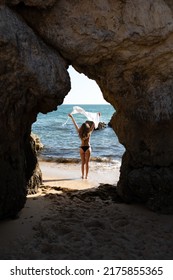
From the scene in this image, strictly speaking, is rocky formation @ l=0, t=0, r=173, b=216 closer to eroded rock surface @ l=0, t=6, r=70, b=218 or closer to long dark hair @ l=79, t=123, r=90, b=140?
eroded rock surface @ l=0, t=6, r=70, b=218

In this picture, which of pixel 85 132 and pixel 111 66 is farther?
pixel 85 132

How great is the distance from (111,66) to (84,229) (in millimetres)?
3174

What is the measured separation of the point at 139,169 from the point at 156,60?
2.29 m

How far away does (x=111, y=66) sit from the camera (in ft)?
22.0

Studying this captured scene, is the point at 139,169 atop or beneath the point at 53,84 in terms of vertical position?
beneath

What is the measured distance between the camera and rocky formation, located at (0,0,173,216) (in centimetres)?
566

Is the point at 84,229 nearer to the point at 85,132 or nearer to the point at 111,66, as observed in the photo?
the point at 111,66

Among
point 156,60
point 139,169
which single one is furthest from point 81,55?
point 139,169

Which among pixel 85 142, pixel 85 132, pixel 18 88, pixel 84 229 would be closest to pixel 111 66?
pixel 18 88

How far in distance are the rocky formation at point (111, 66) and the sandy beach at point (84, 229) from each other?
0.58 metres

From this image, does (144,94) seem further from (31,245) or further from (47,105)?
(31,245)

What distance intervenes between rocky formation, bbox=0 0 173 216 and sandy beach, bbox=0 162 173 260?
584 mm
